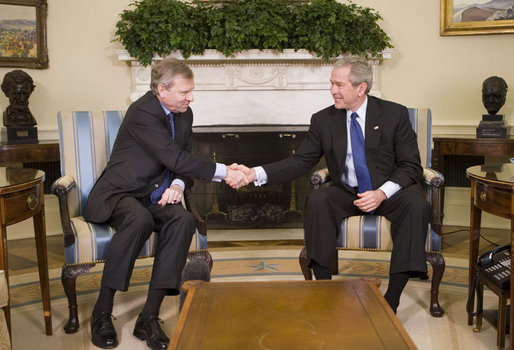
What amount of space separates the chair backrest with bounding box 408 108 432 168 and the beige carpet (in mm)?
834

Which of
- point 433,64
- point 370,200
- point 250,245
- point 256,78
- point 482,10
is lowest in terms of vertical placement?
point 250,245

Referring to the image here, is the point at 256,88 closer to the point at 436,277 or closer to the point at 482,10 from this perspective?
the point at 482,10

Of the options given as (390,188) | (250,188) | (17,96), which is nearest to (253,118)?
(250,188)

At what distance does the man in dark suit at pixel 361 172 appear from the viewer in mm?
3002

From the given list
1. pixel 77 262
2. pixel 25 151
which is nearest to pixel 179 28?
pixel 25 151

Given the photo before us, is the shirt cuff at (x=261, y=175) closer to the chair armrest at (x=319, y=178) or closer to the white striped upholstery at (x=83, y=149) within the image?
the chair armrest at (x=319, y=178)

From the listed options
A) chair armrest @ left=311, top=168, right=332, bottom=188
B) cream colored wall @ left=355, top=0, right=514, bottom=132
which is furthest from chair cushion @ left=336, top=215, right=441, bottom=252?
cream colored wall @ left=355, top=0, right=514, bottom=132

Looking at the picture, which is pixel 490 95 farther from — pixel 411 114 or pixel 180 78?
pixel 180 78

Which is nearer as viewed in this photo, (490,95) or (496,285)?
(496,285)

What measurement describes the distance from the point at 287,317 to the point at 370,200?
1348 millimetres

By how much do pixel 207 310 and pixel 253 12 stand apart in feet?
11.3

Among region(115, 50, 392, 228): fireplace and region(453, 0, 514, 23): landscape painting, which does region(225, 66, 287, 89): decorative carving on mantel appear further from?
region(453, 0, 514, 23): landscape painting

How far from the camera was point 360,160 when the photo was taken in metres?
3.33

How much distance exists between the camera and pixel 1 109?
16.7ft
